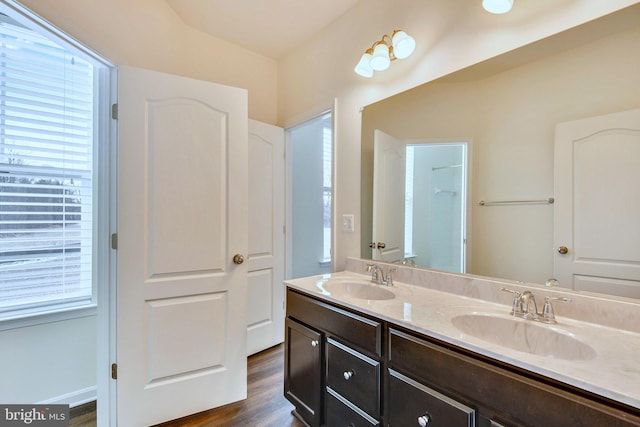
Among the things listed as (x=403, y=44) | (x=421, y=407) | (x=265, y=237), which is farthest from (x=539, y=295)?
(x=265, y=237)

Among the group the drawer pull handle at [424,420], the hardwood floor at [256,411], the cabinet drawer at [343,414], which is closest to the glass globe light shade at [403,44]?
the drawer pull handle at [424,420]

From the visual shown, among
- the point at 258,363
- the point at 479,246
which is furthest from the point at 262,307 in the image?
the point at 479,246

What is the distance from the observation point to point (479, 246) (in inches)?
54.7

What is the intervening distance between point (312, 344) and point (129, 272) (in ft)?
3.45

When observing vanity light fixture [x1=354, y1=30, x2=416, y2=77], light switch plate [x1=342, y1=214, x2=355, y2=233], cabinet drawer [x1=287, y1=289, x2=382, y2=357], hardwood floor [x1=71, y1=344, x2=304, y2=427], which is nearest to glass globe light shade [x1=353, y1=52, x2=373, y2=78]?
vanity light fixture [x1=354, y1=30, x2=416, y2=77]

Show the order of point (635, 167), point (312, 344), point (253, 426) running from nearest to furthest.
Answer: point (635, 167) → point (312, 344) → point (253, 426)

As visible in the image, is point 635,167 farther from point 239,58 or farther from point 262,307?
point 239,58

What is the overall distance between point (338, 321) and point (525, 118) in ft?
3.96

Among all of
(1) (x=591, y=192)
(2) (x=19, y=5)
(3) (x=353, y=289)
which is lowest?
(3) (x=353, y=289)

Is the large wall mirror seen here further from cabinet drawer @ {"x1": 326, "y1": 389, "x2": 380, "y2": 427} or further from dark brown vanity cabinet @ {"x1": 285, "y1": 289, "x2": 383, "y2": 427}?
cabinet drawer @ {"x1": 326, "y1": 389, "x2": 380, "y2": 427}

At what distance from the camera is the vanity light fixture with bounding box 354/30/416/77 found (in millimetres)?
1531

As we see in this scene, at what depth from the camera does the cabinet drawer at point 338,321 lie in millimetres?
1180

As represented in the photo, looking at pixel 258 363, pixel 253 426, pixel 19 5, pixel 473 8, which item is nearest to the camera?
pixel 19 5

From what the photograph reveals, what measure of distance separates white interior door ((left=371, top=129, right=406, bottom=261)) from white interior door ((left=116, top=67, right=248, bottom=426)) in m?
0.86
